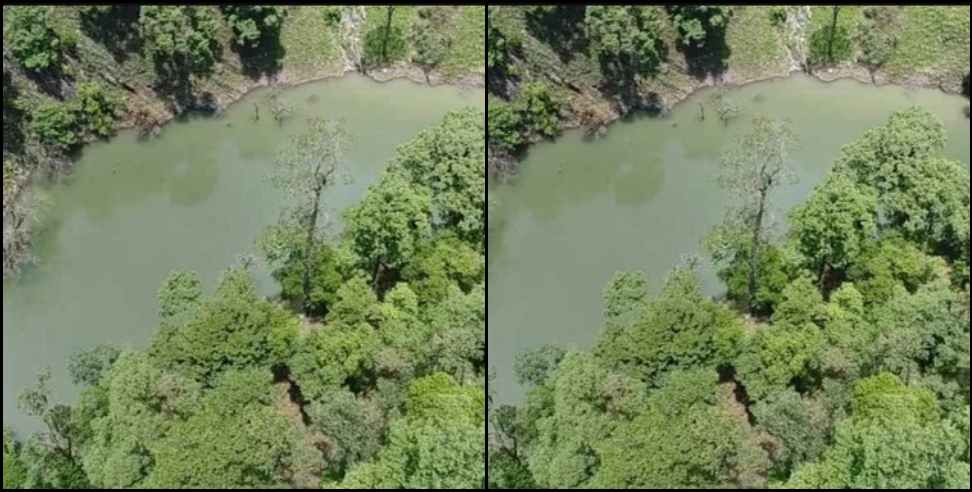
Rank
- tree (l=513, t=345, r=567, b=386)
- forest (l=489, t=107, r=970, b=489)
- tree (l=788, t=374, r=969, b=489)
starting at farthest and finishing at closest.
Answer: tree (l=513, t=345, r=567, b=386), forest (l=489, t=107, r=970, b=489), tree (l=788, t=374, r=969, b=489)

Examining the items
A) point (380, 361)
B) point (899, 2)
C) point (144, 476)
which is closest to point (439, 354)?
point (380, 361)

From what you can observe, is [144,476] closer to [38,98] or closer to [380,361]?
[380,361]

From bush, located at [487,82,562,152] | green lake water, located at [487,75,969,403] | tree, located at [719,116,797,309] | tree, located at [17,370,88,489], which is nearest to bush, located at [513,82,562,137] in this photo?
bush, located at [487,82,562,152]

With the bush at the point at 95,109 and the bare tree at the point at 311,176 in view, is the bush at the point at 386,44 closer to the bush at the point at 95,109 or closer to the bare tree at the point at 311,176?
the bare tree at the point at 311,176

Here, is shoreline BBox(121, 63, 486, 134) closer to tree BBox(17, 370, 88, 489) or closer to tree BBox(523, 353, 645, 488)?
tree BBox(523, 353, 645, 488)

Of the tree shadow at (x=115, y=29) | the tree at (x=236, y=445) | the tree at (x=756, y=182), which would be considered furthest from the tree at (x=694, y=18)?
the tree shadow at (x=115, y=29)

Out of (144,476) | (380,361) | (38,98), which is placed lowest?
(144,476)
